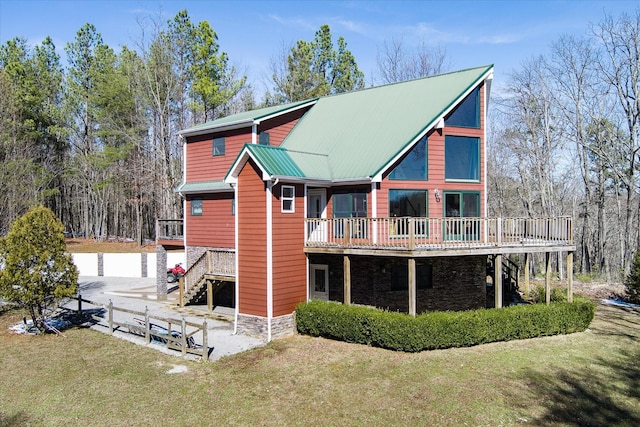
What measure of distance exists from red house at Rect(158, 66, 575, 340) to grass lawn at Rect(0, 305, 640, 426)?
7.83ft

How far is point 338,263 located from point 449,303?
4.66 metres

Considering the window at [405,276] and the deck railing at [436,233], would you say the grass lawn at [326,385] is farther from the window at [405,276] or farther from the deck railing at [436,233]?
the window at [405,276]

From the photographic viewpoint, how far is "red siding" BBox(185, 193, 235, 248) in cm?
1991

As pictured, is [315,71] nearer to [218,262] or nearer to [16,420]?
[218,262]

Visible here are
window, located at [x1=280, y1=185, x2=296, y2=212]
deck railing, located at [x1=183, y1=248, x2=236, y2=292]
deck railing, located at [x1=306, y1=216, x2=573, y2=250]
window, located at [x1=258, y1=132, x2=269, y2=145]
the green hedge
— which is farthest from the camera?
window, located at [x1=258, y1=132, x2=269, y2=145]

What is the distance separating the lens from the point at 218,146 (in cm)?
2061

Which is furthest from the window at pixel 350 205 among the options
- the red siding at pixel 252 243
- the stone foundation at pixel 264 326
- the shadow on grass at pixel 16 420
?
the shadow on grass at pixel 16 420

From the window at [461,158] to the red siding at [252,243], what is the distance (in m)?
7.23

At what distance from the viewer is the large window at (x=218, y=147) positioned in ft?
67.1

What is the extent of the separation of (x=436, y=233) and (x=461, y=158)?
3489 mm

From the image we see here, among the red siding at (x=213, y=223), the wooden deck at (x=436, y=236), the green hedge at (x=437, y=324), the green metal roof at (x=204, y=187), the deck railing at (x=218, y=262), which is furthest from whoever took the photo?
the red siding at (x=213, y=223)

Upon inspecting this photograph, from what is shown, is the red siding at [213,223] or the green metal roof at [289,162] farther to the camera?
the red siding at [213,223]

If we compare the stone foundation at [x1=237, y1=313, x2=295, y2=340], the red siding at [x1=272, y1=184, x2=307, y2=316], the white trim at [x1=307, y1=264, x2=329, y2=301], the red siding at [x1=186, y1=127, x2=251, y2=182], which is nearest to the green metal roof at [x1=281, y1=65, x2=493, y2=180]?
the red siding at [x1=186, y1=127, x2=251, y2=182]

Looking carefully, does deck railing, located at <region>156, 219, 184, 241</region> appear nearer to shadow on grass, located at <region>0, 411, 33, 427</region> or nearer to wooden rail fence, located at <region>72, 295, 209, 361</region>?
wooden rail fence, located at <region>72, 295, 209, 361</region>
